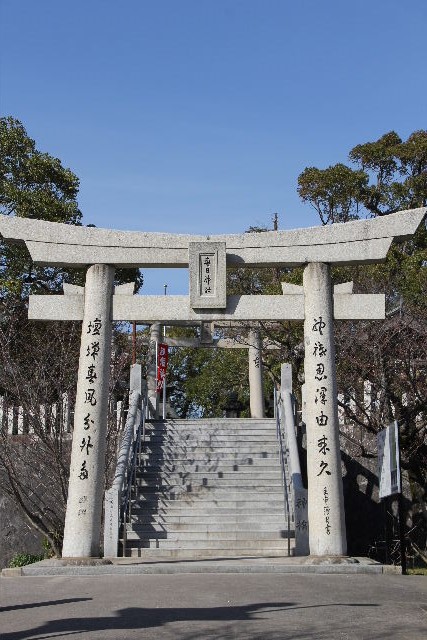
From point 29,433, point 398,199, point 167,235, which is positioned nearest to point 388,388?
point 167,235

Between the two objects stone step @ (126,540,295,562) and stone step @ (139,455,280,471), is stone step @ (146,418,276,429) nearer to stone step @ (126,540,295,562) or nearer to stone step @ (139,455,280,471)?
stone step @ (139,455,280,471)

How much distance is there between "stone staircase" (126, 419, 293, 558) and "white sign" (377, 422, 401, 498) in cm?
257

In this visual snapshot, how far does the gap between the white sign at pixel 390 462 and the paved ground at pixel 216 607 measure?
1.32 meters

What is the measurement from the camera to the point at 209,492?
15.6 m

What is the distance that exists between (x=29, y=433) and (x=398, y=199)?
15.6 meters

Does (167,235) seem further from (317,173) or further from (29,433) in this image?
(317,173)

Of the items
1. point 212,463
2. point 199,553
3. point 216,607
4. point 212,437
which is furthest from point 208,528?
point 216,607

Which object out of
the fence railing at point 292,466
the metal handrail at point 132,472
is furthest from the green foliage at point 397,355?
the metal handrail at point 132,472

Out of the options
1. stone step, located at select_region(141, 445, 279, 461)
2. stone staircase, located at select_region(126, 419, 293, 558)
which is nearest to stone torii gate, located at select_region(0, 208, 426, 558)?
stone staircase, located at select_region(126, 419, 293, 558)

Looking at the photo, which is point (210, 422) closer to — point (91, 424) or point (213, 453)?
point (213, 453)

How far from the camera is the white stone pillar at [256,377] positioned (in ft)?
77.0

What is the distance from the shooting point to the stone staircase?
14.1 m

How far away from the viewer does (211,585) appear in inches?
381

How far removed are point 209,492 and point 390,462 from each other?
477 centimetres
